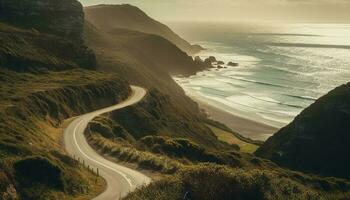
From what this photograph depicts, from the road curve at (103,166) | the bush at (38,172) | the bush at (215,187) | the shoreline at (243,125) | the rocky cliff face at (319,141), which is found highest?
the bush at (215,187)

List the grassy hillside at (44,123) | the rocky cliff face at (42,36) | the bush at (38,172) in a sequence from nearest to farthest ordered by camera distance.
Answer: the bush at (38,172) → the grassy hillside at (44,123) → the rocky cliff face at (42,36)

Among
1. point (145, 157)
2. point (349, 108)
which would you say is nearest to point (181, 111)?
point (349, 108)

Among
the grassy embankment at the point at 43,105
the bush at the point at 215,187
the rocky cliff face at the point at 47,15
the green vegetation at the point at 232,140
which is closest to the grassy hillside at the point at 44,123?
the grassy embankment at the point at 43,105

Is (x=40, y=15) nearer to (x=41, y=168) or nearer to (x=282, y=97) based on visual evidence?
(x=282, y=97)

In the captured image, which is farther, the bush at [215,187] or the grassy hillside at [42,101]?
the grassy hillside at [42,101]

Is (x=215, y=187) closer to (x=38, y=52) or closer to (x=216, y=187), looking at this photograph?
(x=216, y=187)

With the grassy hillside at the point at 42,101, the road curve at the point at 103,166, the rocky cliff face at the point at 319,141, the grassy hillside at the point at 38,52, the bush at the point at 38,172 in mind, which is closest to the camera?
the bush at the point at 38,172

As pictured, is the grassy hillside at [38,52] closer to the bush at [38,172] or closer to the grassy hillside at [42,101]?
the grassy hillside at [42,101]
